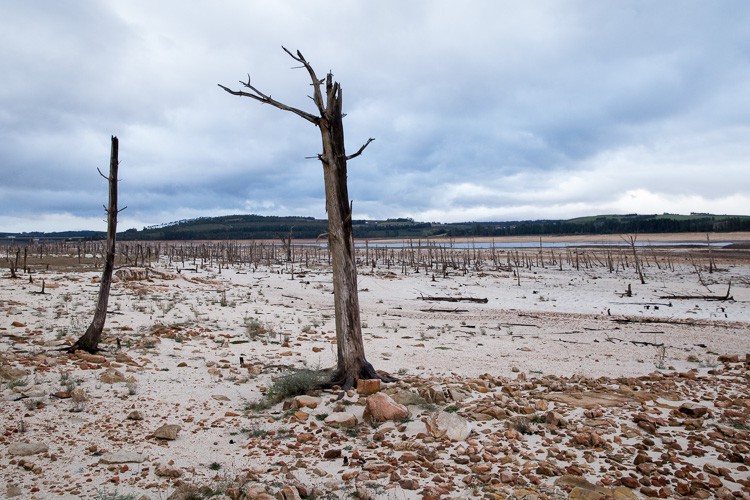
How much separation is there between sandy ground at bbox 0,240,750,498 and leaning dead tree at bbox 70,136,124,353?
1.52 ft

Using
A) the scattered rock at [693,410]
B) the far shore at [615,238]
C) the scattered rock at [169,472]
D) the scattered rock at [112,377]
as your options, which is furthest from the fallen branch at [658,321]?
the far shore at [615,238]

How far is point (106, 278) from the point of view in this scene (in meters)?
8.85

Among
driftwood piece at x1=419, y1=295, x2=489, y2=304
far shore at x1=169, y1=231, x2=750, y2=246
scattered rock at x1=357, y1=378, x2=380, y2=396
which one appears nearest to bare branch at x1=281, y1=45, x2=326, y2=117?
scattered rock at x1=357, y1=378, x2=380, y2=396

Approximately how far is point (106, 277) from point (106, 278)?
0.03 m

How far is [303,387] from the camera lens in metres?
6.58

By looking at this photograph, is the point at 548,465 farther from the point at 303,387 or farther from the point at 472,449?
the point at 303,387

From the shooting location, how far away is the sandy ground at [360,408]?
4.08 metres

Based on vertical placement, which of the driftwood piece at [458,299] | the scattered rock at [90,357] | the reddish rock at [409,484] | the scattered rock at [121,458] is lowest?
the driftwood piece at [458,299]

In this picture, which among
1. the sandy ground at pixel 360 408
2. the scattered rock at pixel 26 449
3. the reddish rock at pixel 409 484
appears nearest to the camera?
the reddish rock at pixel 409 484

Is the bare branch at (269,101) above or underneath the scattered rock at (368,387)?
above

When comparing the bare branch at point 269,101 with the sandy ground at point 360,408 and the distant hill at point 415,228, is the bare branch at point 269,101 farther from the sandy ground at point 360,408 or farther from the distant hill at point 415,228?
the distant hill at point 415,228

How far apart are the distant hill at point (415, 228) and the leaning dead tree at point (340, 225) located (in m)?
79.4

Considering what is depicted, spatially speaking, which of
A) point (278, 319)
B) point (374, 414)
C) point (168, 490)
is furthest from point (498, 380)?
point (278, 319)

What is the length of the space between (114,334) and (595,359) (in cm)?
1111
